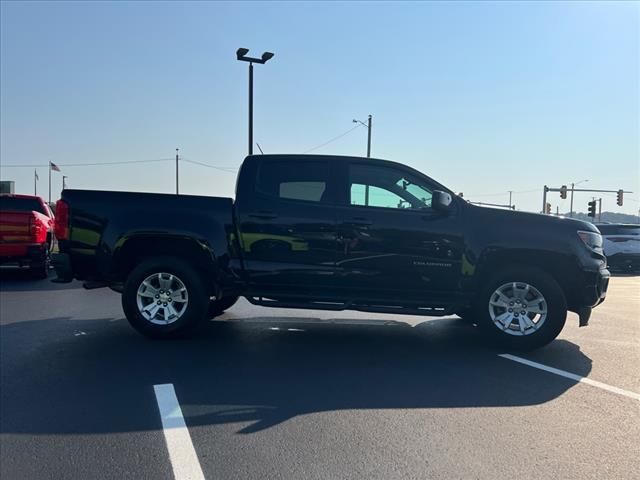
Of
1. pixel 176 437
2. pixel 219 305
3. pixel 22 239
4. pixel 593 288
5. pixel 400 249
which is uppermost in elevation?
pixel 400 249

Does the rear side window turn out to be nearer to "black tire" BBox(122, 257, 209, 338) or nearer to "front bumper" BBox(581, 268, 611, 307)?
"black tire" BBox(122, 257, 209, 338)

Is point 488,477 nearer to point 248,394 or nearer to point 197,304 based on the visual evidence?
point 248,394

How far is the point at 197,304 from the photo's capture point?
6.02m

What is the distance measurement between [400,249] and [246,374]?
2191 mm

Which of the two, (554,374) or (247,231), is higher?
(247,231)

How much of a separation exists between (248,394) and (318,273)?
6.44 feet

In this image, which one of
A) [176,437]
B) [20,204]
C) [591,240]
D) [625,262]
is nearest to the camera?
[176,437]

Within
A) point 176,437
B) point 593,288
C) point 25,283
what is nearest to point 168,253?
point 176,437

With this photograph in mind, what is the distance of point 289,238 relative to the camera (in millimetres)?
6008

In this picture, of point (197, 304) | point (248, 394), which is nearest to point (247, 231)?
point (197, 304)

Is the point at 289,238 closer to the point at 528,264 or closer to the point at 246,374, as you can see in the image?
the point at 246,374

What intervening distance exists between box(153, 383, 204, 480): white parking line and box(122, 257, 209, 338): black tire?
159 centimetres

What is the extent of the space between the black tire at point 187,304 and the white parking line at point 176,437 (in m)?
1.59

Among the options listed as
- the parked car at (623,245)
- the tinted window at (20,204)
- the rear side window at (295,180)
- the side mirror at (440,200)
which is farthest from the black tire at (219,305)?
the parked car at (623,245)
